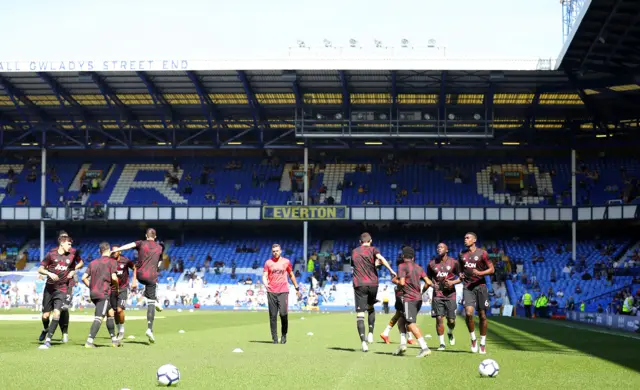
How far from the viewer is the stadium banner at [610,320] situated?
32.4m

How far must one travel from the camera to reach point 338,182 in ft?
227

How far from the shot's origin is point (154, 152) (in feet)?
238

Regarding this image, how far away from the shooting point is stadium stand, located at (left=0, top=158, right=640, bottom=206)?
217ft

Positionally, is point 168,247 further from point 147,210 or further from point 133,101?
point 133,101

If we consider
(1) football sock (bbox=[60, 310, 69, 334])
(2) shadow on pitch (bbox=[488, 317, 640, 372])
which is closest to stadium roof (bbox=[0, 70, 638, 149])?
(2) shadow on pitch (bbox=[488, 317, 640, 372])

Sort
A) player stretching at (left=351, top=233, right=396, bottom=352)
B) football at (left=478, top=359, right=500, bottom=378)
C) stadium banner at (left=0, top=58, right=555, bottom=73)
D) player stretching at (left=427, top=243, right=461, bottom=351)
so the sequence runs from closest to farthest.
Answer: football at (left=478, top=359, right=500, bottom=378) → player stretching at (left=351, top=233, right=396, bottom=352) → player stretching at (left=427, top=243, right=461, bottom=351) → stadium banner at (left=0, top=58, right=555, bottom=73)

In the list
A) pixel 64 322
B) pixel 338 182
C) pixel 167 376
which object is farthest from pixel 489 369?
pixel 338 182

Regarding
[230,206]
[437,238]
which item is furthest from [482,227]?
[230,206]

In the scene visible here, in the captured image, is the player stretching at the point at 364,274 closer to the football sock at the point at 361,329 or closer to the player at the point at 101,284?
the football sock at the point at 361,329

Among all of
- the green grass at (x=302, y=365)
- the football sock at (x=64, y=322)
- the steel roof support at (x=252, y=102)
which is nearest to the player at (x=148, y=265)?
the green grass at (x=302, y=365)

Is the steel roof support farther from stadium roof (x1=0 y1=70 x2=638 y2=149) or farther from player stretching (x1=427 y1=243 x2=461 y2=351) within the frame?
player stretching (x1=427 y1=243 x2=461 y2=351)

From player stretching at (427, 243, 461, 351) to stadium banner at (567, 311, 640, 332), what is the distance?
1431 centimetres

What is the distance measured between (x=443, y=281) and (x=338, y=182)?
49.7 m

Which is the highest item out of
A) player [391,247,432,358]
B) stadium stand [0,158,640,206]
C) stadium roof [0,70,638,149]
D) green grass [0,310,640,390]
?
stadium roof [0,70,638,149]
